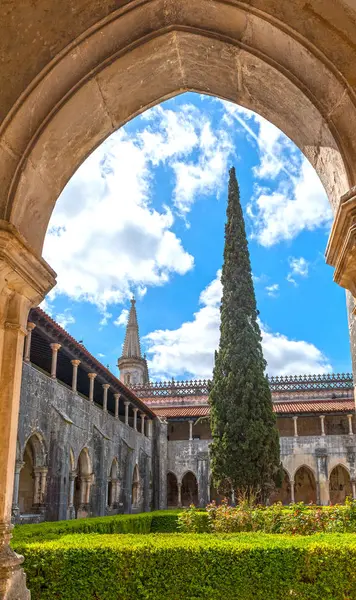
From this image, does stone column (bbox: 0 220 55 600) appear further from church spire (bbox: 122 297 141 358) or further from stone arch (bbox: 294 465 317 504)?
church spire (bbox: 122 297 141 358)

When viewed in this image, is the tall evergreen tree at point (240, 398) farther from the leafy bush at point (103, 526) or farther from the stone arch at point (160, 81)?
the stone arch at point (160, 81)

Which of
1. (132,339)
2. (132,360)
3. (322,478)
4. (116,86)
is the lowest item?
(322,478)

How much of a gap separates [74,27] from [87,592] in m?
5.36

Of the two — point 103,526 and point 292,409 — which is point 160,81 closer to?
point 103,526

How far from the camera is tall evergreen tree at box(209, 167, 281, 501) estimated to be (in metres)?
21.8

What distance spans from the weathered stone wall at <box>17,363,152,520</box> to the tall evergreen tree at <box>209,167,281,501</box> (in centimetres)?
381

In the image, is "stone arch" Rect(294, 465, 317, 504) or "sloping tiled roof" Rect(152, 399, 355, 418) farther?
"stone arch" Rect(294, 465, 317, 504)

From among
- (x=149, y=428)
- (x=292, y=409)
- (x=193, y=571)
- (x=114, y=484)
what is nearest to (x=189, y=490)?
(x=149, y=428)

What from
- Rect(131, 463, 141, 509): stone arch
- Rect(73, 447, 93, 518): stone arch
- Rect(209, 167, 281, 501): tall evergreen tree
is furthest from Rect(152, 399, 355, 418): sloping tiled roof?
Rect(73, 447, 93, 518): stone arch

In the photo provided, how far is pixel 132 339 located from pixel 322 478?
18.6 metres

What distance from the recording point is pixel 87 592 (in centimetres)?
608

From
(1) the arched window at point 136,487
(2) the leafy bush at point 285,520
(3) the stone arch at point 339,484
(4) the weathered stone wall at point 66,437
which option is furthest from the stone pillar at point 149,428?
(2) the leafy bush at point 285,520

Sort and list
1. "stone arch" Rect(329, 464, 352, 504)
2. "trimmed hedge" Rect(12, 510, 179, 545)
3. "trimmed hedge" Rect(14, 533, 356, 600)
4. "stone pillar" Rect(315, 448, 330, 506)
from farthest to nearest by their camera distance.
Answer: "stone arch" Rect(329, 464, 352, 504)
"stone pillar" Rect(315, 448, 330, 506)
"trimmed hedge" Rect(12, 510, 179, 545)
"trimmed hedge" Rect(14, 533, 356, 600)

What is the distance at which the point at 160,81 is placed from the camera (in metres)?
4.53
